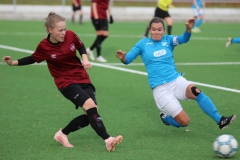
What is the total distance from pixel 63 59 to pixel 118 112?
2462 millimetres

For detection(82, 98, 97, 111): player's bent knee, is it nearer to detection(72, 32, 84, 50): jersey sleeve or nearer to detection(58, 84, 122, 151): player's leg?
detection(58, 84, 122, 151): player's leg

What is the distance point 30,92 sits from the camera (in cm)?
1073

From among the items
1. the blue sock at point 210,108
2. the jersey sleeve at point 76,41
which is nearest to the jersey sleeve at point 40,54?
the jersey sleeve at point 76,41

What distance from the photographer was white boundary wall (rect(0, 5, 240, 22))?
29.5 metres

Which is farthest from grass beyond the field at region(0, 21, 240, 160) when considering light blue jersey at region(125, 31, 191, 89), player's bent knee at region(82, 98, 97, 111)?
light blue jersey at region(125, 31, 191, 89)

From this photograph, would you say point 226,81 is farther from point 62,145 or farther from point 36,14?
point 36,14

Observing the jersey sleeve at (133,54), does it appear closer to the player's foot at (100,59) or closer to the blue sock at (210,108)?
the blue sock at (210,108)

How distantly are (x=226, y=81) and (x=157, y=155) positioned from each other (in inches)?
228

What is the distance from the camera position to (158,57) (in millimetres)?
7660

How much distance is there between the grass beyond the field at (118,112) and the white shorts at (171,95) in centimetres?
41

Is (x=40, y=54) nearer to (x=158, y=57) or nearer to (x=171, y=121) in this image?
Result: (x=158, y=57)

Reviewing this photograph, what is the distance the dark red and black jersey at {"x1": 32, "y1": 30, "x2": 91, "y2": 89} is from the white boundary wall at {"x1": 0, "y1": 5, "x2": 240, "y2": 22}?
22584 mm

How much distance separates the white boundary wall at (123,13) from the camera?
29469mm

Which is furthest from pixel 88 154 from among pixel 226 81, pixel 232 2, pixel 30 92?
pixel 232 2
